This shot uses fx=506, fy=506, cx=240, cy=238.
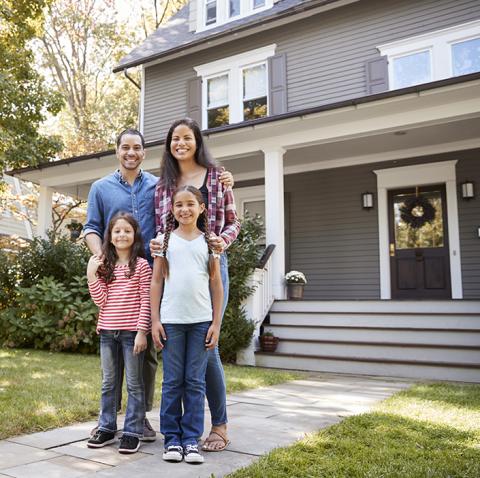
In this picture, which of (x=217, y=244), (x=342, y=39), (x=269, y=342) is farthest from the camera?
A: (x=342, y=39)

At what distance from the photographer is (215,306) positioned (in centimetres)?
261

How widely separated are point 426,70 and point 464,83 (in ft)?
9.94

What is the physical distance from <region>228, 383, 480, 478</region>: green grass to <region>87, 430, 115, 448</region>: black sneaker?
83cm

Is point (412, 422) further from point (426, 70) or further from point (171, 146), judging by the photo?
point (426, 70)

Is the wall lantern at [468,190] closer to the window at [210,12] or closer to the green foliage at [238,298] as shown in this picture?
the green foliage at [238,298]

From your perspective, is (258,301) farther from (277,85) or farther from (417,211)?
(277,85)

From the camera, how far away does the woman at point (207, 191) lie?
2688 mm

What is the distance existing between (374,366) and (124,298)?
4037mm

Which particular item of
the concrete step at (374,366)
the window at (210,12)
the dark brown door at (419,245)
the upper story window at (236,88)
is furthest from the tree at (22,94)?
the dark brown door at (419,245)

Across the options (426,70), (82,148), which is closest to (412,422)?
(426,70)

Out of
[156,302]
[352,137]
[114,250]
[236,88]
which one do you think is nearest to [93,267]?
[114,250]

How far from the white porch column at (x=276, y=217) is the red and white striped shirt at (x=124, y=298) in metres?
4.85

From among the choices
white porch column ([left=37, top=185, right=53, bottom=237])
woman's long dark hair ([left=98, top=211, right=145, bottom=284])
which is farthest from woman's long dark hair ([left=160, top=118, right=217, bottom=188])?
white porch column ([left=37, top=185, right=53, bottom=237])

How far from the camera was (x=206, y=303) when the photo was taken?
2568 millimetres
